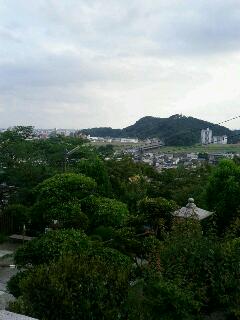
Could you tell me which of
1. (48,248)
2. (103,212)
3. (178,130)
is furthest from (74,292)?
(178,130)

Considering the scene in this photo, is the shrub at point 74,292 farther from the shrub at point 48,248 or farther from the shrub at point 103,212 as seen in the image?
the shrub at point 103,212

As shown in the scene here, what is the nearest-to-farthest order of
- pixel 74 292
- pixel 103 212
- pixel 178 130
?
pixel 74 292 < pixel 103 212 < pixel 178 130

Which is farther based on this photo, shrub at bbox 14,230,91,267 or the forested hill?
the forested hill

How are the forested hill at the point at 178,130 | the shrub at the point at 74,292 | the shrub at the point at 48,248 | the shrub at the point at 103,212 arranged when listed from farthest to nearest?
the forested hill at the point at 178,130, the shrub at the point at 103,212, the shrub at the point at 48,248, the shrub at the point at 74,292

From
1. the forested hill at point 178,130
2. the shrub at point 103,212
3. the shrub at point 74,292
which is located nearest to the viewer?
the shrub at point 74,292

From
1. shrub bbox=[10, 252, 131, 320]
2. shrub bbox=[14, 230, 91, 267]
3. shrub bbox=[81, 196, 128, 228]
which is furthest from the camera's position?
shrub bbox=[81, 196, 128, 228]

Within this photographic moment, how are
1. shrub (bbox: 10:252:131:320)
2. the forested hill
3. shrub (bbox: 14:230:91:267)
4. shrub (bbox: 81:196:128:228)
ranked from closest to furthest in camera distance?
shrub (bbox: 10:252:131:320) → shrub (bbox: 14:230:91:267) → shrub (bbox: 81:196:128:228) → the forested hill

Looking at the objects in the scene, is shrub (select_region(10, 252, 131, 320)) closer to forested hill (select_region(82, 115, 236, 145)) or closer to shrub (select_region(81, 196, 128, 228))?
shrub (select_region(81, 196, 128, 228))

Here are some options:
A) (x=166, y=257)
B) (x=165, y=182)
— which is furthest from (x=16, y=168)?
(x=166, y=257)

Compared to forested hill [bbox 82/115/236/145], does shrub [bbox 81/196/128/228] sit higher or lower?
lower

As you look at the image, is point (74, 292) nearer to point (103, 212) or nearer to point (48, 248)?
point (48, 248)

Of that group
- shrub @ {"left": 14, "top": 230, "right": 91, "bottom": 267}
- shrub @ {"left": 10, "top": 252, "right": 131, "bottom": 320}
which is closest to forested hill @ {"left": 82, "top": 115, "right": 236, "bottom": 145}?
shrub @ {"left": 14, "top": 230, "right": 91, "bottom": 267}

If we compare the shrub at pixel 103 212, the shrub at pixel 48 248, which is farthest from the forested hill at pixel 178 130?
the shrub at pixel 48 248

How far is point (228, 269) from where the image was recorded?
942cm
